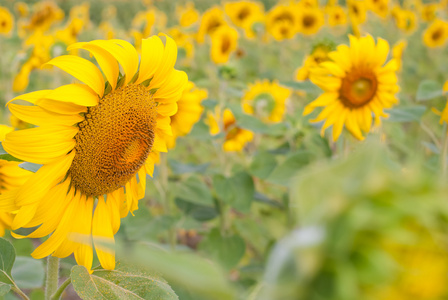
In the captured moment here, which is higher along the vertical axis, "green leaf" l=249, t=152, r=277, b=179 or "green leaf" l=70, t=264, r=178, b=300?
"green leaf" l=249, t=152, r=277, b=179

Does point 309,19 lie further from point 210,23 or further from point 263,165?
point 263,165

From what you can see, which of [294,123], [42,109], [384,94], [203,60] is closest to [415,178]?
[42,109]

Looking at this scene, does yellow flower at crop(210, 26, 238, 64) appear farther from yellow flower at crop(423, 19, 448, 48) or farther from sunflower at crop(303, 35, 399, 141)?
yellow flower at crop(423, 19, 448, 48)

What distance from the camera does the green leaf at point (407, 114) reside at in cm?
114

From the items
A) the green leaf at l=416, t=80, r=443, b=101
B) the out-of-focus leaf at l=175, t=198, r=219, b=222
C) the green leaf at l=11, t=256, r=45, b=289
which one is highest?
the green leaf at l=416, t=80, r=443, b=101

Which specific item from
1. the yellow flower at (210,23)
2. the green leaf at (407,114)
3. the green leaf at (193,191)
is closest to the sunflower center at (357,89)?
the green leaf at (407,114)

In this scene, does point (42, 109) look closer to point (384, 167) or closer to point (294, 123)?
point (384, 167)

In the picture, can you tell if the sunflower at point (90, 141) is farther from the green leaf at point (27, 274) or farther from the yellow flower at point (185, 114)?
the yellow flower at point (185, 114)

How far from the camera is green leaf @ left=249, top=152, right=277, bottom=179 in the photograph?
50.1 inches

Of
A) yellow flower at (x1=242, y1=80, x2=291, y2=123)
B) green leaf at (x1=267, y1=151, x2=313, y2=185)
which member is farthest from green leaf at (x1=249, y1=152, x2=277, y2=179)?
yellow flower at (x1=242, y1=80, x2=291, y2=123)

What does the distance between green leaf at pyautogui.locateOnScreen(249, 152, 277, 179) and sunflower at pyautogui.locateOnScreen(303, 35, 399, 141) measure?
262 mm

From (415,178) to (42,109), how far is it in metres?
0.42

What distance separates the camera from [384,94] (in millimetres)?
1063

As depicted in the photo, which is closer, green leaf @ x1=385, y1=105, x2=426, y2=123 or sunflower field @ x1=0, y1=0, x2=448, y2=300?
sunflower field @ x1=0, y1=0, x2=448, y2=300
